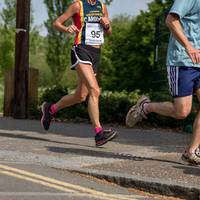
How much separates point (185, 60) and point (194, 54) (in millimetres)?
191

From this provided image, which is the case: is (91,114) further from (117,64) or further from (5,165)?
(117,64)

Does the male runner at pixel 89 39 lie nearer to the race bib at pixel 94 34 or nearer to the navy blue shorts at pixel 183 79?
the race bib at pixel 94 34

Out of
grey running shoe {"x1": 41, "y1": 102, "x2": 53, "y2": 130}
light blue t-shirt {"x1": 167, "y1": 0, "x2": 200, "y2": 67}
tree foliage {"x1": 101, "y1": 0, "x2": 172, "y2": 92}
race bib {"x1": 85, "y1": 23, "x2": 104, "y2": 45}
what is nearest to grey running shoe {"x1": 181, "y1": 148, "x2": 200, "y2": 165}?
light blue t-shirt {"x1": 167, "y1": 0, "x2": 200, "y2": 67}

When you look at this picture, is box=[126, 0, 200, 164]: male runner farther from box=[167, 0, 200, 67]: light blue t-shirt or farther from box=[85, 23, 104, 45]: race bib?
box=[85, 23, 104, 45]: race bib

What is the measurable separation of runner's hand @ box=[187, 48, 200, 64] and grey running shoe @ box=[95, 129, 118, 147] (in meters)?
1.79

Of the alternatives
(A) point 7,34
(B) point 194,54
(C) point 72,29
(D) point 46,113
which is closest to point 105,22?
(C) point 72,29

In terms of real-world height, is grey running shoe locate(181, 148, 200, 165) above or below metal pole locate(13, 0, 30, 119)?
below

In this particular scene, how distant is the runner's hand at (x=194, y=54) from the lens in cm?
682

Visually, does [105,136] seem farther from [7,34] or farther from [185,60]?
[7,34]

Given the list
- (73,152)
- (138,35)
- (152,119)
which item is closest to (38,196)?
(73,152)

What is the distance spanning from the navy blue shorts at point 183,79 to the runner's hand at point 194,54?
18 cm

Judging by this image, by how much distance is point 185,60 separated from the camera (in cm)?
701

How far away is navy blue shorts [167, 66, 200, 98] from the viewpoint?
704cm

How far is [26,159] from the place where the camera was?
24.6 ft
